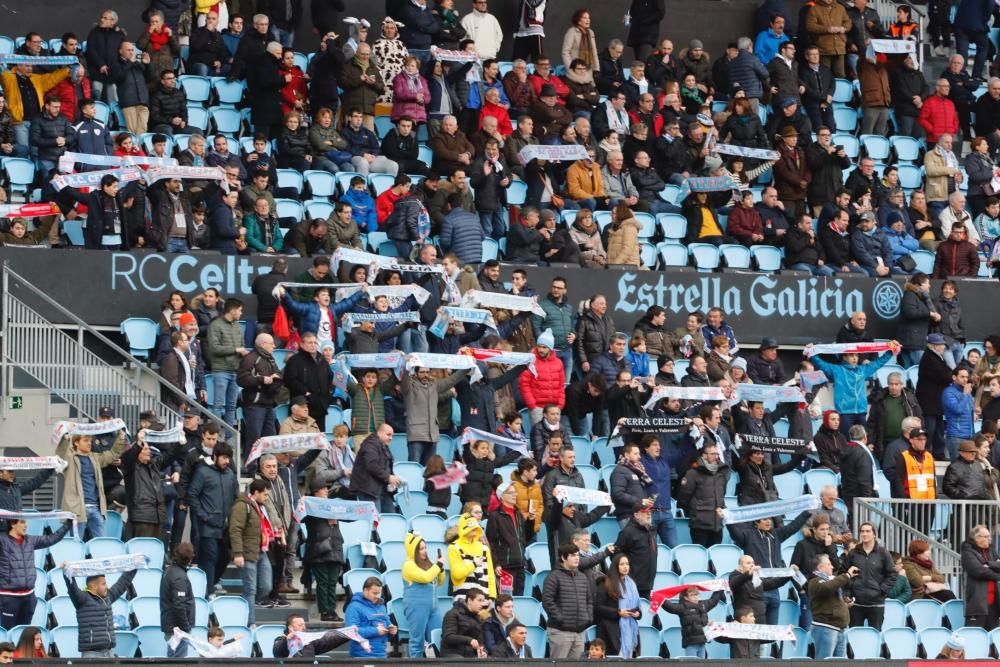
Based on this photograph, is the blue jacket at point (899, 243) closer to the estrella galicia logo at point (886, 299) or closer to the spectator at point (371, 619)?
the estrella galicia logo at point (886, 299)

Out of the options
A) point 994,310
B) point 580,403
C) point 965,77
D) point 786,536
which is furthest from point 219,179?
point 965,77

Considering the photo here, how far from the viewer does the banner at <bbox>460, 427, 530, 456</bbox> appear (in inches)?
821

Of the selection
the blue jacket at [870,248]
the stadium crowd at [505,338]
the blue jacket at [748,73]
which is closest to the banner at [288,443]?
the stadium crowd at [505,338]

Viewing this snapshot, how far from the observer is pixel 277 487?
19.4 m

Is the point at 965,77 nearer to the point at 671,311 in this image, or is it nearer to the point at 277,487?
the point at 671,311

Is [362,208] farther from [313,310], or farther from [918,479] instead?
[918,479]

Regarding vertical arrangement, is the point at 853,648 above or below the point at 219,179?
below

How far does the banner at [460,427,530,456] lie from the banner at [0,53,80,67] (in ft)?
23.5

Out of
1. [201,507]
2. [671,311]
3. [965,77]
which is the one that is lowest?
[201,507]

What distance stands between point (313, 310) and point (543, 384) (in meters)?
2.47

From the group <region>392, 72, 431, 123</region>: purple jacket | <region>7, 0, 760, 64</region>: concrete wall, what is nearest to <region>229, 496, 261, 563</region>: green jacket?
<region>392, 72, 431, 123</region>: purple jacket

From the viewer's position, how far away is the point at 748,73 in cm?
2875

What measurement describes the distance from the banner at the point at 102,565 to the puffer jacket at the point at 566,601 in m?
3.41

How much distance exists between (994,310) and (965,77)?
14.8ft
